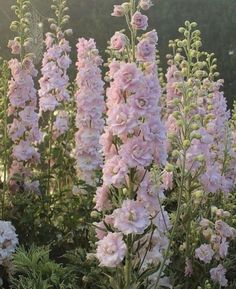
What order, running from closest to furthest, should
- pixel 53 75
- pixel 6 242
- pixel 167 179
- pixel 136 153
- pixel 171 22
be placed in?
pixel 136 153 → pixel 167 179 → pixel 6 242 → pixel 53 75 → pixel 171 22

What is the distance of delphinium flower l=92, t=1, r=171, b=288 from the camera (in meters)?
2.82

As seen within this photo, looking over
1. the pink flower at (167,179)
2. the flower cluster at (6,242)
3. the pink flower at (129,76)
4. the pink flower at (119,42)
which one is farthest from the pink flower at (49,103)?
the pink flower at (129,76)

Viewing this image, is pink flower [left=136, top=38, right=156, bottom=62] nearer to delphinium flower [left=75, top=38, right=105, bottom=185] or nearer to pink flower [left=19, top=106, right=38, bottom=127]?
Answer: delphinium flower [left=75, top=38, right=105, bottom=185]

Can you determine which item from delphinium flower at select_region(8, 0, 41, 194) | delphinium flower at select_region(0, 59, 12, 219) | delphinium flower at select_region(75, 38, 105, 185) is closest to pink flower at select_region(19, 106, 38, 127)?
delphinium flower at select_region(8, 0, 41, 194)

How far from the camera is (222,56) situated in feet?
33.5

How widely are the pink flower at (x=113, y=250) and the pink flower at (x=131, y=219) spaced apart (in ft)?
0.19

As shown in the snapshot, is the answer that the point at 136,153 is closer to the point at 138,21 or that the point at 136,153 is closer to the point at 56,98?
the point at 138,21

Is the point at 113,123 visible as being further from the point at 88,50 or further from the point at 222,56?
the point at 222,56

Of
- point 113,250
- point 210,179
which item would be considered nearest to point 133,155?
point 113,250

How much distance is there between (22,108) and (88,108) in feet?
1.38

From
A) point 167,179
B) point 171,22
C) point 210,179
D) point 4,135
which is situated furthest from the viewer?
point 171,22

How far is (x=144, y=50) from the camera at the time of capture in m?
2.89

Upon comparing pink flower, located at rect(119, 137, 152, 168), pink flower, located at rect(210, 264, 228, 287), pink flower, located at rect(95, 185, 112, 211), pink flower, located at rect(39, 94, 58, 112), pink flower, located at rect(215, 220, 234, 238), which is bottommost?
pink flower, located at rect(210, 264, 228, 287)

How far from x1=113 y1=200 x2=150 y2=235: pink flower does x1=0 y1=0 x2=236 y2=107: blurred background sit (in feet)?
22.6
